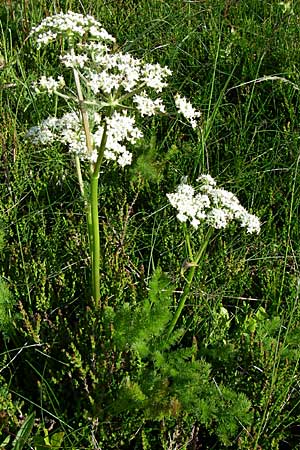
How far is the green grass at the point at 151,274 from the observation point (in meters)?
1.88

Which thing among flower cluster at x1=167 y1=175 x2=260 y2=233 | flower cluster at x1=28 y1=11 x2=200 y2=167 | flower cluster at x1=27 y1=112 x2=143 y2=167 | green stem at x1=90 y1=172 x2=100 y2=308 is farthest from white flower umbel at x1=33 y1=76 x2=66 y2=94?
flower cluster at x1=167 y1=175 x2=260 y2=233

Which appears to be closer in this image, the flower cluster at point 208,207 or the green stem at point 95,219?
the green stem at point 95,219

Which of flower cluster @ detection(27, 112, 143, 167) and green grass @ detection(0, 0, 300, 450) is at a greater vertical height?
flower cluster @ detection(27, 112, 143, 167)

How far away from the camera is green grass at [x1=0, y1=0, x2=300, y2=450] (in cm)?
188

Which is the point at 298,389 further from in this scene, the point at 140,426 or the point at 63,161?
the point at 63,161

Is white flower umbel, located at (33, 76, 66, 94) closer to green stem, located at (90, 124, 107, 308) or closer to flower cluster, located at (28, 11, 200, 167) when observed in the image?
flower cluster, located at (28, 11, 200, 167)

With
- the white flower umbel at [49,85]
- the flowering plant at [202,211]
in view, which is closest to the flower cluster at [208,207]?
the flowering plant at [202,211]

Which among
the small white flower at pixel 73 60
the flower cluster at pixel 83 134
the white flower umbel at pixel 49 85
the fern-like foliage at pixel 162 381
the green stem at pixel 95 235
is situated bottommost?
the fern-like foliage at pixel 162 381

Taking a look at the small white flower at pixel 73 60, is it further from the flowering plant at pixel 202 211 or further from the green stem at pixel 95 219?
the flowering plant at pixel 202 211

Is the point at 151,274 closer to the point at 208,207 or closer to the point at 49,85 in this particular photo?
the point at 208,207

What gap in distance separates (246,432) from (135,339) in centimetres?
43

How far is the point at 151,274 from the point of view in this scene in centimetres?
248

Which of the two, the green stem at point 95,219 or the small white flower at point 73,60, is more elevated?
the small white flower at point 73,60

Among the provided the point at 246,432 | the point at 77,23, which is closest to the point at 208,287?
the point at 246,432
